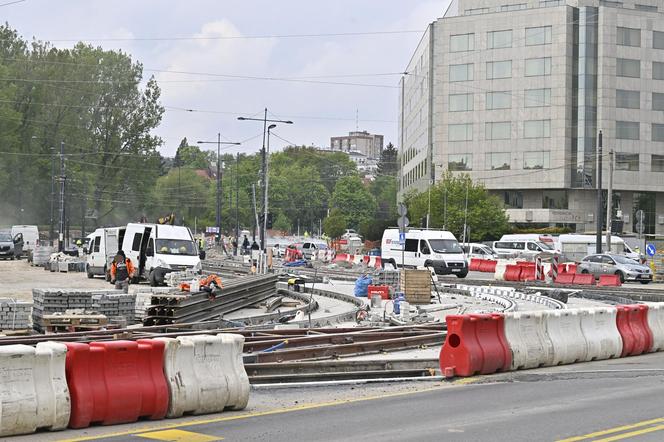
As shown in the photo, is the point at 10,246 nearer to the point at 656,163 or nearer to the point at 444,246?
the point at 444,246

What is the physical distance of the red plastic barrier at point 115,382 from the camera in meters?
10.0

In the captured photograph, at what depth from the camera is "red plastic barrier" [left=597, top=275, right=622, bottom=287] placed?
143ft

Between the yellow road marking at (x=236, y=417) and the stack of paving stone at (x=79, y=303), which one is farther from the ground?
the stack of paving stone at (x=79, y=303)

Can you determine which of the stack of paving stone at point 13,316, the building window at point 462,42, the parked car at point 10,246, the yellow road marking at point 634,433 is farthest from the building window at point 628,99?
the yellow road marking at point 634,433

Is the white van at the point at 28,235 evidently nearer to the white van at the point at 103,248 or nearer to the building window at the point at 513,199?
Answer: the white van at the point at 103,248

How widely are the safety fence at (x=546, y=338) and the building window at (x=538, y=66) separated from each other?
73928 mm

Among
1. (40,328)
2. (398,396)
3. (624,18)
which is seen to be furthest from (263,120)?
(624,18)

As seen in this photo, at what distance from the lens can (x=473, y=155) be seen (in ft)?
307

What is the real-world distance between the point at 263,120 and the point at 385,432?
147 feet

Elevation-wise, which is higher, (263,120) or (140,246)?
(263,120)

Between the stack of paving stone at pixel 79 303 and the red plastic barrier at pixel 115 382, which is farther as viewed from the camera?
the stack of paving stone at pixel 79 303

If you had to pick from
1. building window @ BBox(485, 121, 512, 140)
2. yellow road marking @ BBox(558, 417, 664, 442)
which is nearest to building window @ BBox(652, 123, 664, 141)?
building window @ BBox(485, 121, 512, 140)

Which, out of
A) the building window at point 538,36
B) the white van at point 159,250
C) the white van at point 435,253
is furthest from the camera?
the building window at point 538,36

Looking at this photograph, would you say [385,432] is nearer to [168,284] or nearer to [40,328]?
[40,328]
